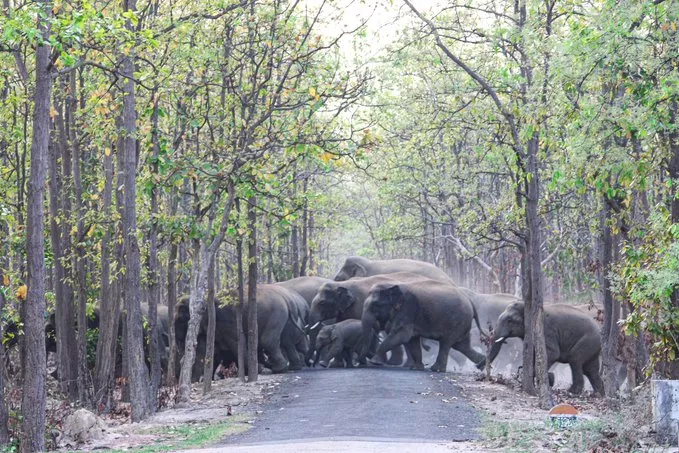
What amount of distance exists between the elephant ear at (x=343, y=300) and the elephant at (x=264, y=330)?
110 inches

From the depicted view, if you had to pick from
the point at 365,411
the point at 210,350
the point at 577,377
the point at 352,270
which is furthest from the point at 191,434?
the point at 352,270

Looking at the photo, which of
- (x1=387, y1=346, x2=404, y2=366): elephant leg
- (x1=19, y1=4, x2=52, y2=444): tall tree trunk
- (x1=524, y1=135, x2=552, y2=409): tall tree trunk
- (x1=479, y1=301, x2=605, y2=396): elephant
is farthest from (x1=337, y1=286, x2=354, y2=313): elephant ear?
(x1=19, y1=4, x2=52, y2=444): tall tree trunk

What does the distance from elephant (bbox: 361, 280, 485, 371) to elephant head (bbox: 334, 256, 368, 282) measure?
732 cm

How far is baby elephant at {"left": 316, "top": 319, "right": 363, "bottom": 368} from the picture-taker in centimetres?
3128

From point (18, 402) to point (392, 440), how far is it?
823 cm

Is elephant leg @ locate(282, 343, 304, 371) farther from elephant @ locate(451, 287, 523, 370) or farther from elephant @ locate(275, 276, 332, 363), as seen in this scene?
elephant @ locate(451, 287, 523, 370)

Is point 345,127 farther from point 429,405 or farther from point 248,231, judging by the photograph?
point 429,405

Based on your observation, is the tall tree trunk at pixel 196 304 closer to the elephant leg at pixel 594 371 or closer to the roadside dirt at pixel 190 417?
the roadside dirt at pixel 190 417

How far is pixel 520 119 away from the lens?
2117 centimetres

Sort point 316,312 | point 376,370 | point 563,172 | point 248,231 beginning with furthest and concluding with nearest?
point 316,312, point 376,370, point 248,231, point 563,172

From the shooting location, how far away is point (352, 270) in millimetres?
41062

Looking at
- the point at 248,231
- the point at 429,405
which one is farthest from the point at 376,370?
the point at 429,405

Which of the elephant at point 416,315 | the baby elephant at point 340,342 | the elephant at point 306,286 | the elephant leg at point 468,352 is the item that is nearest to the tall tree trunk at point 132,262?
the baby elephant at point 340,342

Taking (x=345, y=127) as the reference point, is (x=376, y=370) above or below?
below
